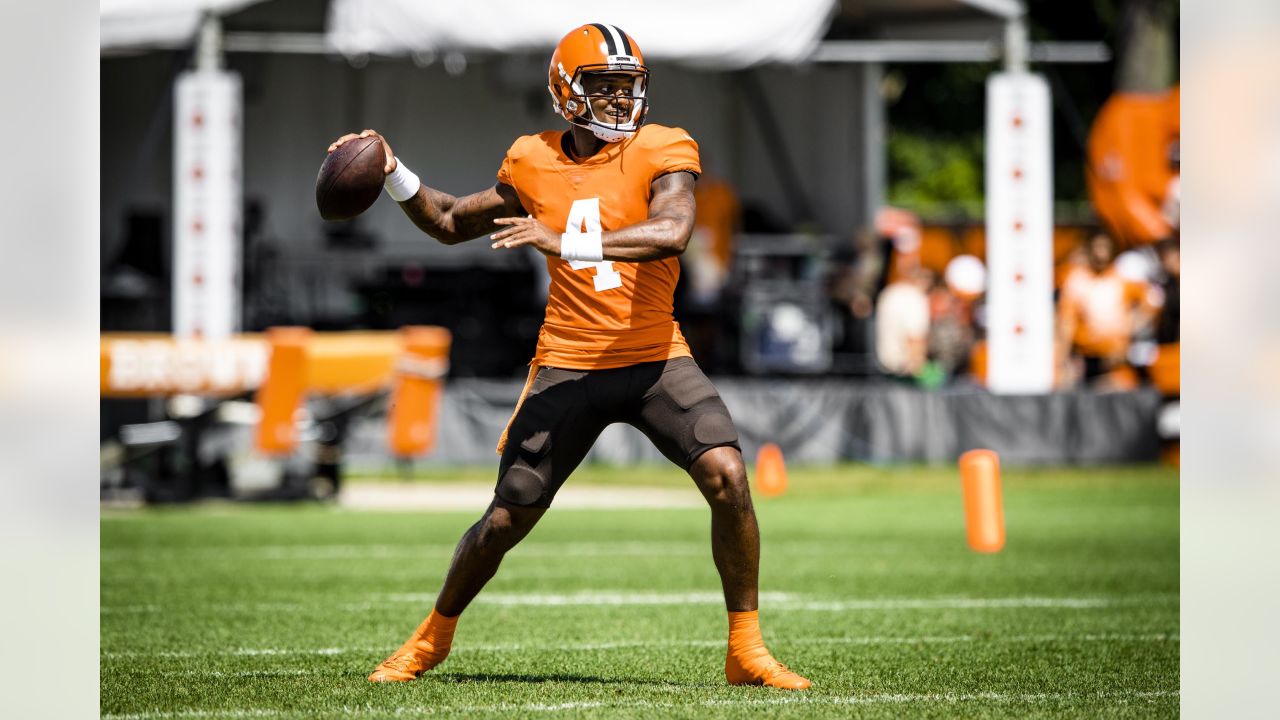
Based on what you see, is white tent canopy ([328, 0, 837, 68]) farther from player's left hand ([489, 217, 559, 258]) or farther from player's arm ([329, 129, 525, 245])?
player's left hand ([489, 217, 559, 258])

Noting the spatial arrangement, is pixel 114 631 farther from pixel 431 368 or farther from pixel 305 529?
pixel 431 368

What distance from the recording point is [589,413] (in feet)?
19.1

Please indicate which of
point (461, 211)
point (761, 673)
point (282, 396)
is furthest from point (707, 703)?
point (282, 396)

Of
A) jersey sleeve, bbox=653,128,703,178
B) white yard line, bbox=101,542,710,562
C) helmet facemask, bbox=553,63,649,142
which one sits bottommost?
white yard line, bbox=101,542,710,562

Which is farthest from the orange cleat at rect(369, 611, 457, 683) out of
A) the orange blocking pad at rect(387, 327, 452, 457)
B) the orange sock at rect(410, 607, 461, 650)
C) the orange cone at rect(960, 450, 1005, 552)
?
the orange blocking pad at rect(387, 327, 452, 457)

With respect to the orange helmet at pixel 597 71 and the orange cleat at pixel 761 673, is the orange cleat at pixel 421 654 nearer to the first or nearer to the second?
the orange cleat at pixel 761 673

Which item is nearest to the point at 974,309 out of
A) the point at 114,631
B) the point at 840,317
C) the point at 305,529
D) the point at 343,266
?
the point at 840,317

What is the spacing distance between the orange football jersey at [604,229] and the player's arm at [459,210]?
0.22ft

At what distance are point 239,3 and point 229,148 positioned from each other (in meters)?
1.53

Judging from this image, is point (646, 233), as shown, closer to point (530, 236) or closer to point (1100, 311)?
point (530, 236)

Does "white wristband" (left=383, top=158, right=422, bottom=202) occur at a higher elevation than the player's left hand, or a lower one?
higher

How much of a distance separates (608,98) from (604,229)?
1.39 ft

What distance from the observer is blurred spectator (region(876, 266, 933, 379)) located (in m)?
19.5

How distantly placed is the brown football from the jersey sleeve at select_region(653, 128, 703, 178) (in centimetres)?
92
